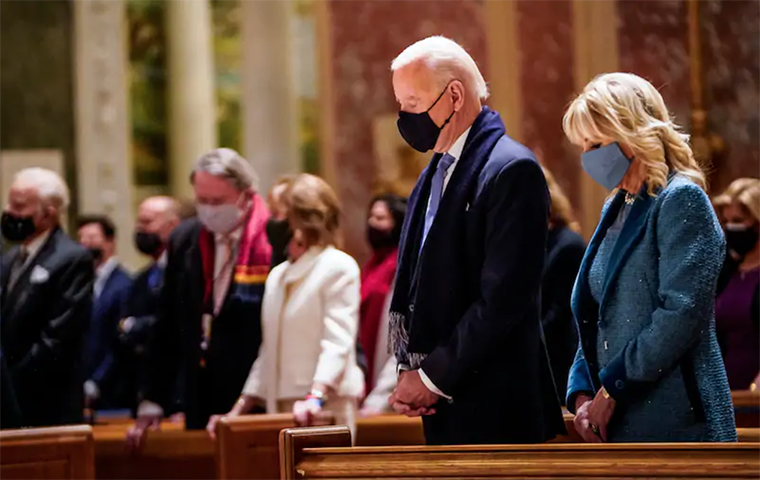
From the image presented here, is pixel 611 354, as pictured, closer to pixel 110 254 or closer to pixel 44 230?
pixel 44 230

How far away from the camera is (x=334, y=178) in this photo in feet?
31.3

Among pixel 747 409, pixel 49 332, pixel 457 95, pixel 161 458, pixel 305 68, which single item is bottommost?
pixel 161 458

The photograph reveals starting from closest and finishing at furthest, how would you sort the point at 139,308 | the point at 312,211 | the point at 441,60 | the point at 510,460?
the point at 510,460
the point at 441,60
the point at 312,211
the point at 139,308

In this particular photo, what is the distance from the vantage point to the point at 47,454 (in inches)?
173

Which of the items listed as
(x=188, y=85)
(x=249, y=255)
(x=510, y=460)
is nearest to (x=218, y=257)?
(x=249, y=255)

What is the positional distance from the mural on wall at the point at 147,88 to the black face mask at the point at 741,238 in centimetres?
1087

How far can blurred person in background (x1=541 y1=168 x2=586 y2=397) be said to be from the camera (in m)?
5.31

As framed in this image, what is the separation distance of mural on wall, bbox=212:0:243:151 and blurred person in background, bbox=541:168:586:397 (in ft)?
41.3

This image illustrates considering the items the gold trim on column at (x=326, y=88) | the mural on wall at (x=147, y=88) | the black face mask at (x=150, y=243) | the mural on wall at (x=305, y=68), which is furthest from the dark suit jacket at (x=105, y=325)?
the mural on wall at (x=305, y=68)

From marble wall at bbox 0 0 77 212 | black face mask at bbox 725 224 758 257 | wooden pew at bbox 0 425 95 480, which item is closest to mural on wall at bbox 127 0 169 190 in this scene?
marble wall at bbox 0 0 77 212

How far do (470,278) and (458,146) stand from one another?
1.15 ft

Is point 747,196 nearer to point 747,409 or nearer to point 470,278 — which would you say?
point 747,409

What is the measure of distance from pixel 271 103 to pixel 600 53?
429 centimetres

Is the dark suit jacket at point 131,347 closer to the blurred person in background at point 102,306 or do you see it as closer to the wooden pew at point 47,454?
the blurred person in background at point 102,306
